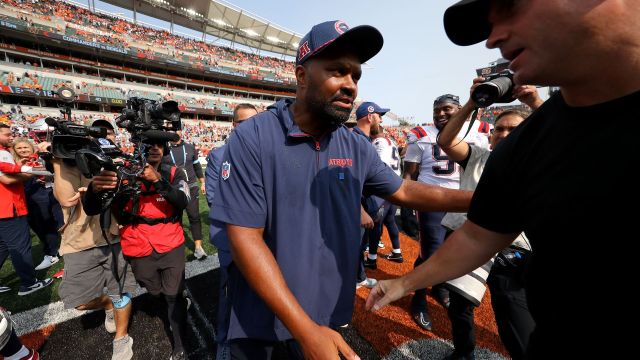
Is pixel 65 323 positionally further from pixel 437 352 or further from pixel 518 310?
pixel 518 310

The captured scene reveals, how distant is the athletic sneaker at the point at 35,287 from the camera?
370 centimetres

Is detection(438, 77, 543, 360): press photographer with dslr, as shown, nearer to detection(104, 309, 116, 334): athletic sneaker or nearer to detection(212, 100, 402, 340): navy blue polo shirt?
detection(212, 100, 402, 340): navy blue polo shirt

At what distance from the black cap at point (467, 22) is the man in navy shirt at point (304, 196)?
375 millimetres

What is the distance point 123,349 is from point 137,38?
4417 centimetres

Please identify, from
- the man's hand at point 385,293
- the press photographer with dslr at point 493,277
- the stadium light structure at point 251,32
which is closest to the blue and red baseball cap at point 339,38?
the press photographer with dslr at point 493,277

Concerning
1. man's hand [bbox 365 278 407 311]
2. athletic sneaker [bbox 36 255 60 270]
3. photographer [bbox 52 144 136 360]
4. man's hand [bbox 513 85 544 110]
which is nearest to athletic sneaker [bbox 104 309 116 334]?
photographer [bbox 52 144 136 360]

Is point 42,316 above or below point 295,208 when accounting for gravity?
below

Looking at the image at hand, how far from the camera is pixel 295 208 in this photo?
4.26 ft

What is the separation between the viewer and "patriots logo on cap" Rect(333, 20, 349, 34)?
3.95 ft

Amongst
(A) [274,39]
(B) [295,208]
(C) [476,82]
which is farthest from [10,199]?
(A) [274,39]

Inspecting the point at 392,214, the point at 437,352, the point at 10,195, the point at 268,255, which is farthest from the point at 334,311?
the point at 10,195

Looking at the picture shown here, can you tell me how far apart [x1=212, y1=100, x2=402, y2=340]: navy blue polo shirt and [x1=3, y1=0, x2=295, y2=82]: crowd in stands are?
40.5 meters

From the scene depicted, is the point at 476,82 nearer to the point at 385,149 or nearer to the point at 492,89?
the point at 492,89

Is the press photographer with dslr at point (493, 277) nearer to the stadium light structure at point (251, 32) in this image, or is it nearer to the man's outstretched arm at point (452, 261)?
the man's outstretched arm at point (452, 261)
